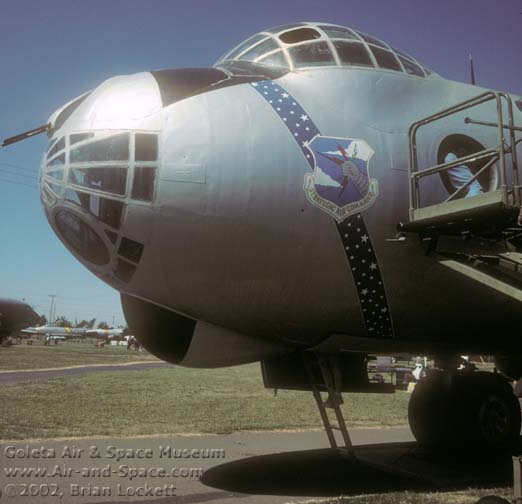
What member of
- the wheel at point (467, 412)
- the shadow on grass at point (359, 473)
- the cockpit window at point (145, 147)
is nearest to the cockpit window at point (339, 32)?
the cockpit window at point (145, 147)

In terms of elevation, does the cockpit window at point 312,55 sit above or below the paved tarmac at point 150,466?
above

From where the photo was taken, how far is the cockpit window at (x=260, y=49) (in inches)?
254

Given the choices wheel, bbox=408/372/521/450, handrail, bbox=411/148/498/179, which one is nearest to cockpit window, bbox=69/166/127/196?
handrail, bbox=411/148/498/179

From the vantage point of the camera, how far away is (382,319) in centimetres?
591

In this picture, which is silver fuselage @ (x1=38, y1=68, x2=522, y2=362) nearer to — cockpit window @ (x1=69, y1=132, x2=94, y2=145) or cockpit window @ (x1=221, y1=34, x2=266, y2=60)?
cockpit window @ (x1=69, y1=132, x2=94, y2=145)

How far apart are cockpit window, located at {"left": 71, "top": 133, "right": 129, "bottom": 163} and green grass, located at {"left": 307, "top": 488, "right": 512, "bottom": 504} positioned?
12.8 ft

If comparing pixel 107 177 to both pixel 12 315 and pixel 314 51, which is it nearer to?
pixel 314 51

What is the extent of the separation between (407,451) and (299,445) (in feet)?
5.81

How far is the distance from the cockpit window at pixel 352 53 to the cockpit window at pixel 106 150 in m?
2.68

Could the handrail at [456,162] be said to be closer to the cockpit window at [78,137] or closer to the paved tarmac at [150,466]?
the cockpit window at [78,137]

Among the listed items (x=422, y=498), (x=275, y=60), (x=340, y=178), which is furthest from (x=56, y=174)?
(x=422, y=498)

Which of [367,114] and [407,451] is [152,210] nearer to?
[367,114]

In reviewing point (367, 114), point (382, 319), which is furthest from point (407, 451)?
point (367, 114)

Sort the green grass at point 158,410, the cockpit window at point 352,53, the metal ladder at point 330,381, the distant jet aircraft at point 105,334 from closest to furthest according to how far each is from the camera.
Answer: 1. the cockpit window at point 352,53
2. the metal ladder at point 330,381
3. the green grass at point 158,410
4. the distant jet aircraft at point 105,334
